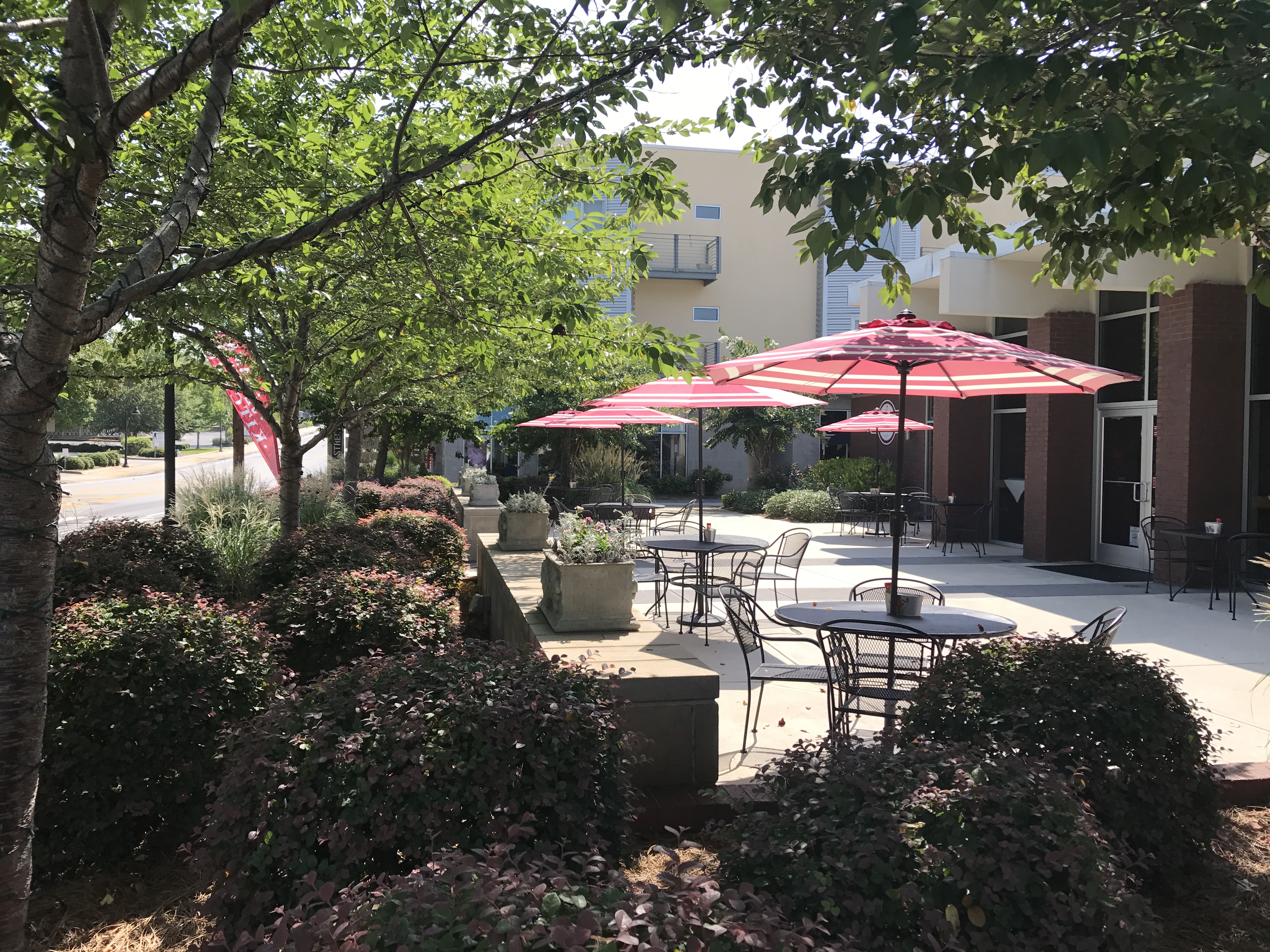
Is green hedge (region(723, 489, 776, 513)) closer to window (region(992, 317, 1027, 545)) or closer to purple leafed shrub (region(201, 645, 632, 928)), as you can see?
window (region(992, 317, 1027, 545))

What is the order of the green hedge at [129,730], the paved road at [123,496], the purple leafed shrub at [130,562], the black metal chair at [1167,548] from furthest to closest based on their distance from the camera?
1. the paved road at [123,496]
2. the black metal chair at [1167,548]
3. the purple leafed shrub at [130,562]
4. the green hedge at [129,730]

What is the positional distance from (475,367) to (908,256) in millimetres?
28089

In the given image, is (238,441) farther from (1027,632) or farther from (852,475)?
(1027,632)

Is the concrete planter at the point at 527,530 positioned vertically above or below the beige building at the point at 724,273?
below

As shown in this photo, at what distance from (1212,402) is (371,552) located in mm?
10863

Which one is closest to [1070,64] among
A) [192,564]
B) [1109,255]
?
[1109,255]

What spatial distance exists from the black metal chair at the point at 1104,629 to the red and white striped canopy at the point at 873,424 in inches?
480

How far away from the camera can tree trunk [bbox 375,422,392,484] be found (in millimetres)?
20141

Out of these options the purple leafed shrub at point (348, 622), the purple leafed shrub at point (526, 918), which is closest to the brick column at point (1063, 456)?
the purple leafed shrub at point (348, 622)

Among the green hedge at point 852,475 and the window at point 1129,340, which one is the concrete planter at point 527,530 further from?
the green hedge at point 852,475

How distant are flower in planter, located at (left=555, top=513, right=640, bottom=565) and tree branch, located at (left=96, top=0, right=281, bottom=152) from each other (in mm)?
3615

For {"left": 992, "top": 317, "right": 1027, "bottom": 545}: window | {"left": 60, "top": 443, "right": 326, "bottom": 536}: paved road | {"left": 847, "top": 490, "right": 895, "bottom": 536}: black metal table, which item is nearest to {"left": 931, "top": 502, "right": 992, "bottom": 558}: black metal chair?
{"left": 992, "top": 317, "right": 1027, "bottom": 545}: window

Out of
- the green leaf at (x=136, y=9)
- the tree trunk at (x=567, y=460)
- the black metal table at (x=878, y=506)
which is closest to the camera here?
the green leaf at (x=136, y=9)

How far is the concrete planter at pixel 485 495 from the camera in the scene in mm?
15906
